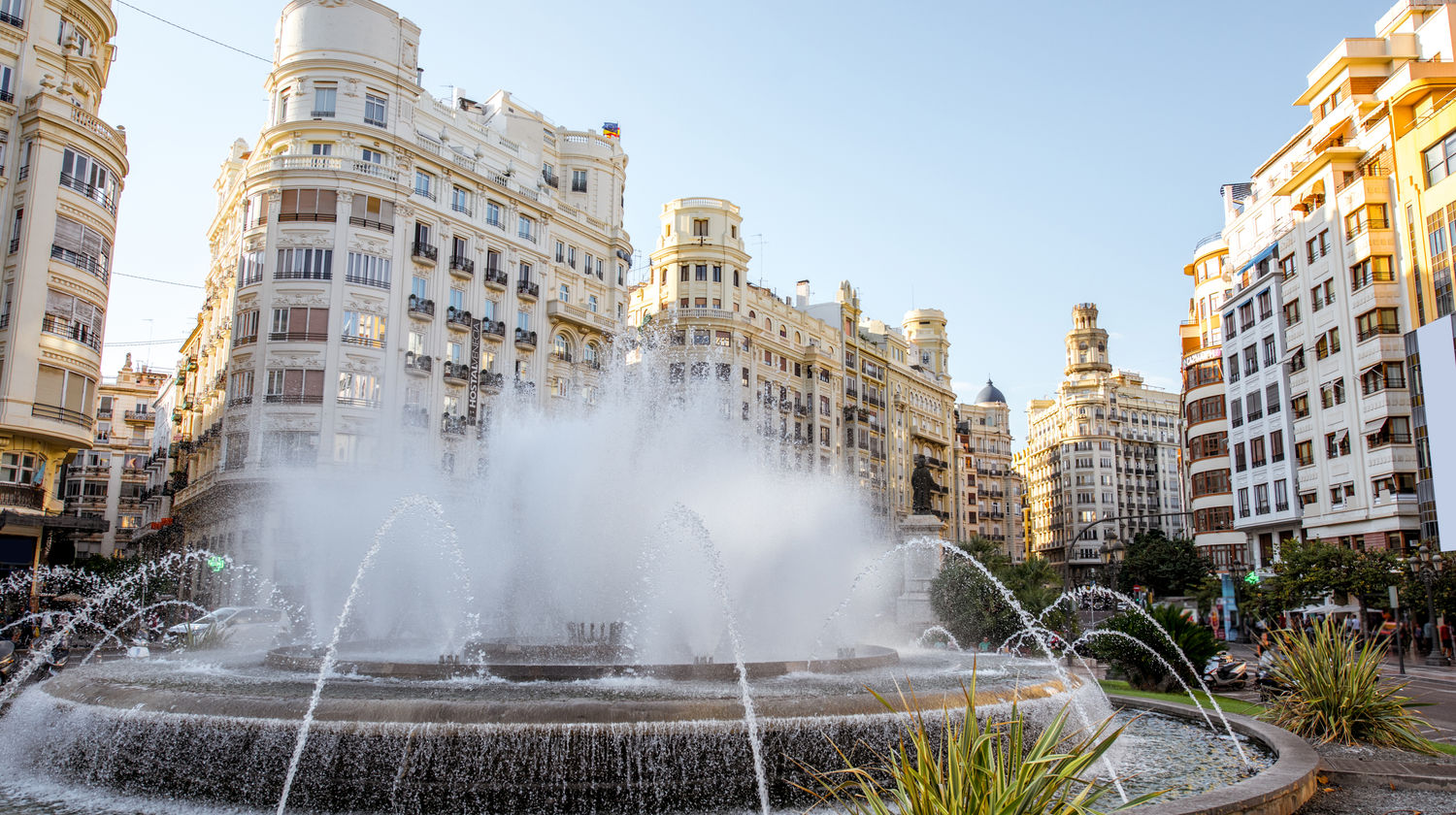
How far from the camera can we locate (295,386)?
4406cm

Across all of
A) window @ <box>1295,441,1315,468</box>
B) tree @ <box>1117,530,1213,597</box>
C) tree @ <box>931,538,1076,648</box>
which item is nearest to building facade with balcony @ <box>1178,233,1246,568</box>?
window @ <box>1295,441,1315,468</box>

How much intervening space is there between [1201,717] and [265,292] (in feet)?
138

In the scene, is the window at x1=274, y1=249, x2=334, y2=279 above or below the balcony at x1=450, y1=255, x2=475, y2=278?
below

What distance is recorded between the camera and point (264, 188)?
45875 mm

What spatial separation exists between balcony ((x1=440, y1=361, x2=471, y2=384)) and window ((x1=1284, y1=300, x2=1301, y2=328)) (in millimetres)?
41180

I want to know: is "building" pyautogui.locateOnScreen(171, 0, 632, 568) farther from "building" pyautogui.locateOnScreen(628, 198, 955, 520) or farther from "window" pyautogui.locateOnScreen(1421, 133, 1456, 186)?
"window" pyautogui.locateOnScreen(1421, 133, 1456, 186)

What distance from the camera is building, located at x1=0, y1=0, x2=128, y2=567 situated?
1364 inches

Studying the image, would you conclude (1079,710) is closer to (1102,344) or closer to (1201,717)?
(1201,717)

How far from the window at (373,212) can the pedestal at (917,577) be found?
28.0 metres

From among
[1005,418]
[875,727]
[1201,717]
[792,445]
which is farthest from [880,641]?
[1005,418]

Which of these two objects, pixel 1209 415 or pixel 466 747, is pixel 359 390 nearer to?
pixel 466 747

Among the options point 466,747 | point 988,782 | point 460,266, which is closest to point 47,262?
point 460,266

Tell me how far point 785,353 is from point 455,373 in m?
31.2

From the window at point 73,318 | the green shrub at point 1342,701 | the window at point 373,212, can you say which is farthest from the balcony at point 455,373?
the green shrub at point 1342,701
